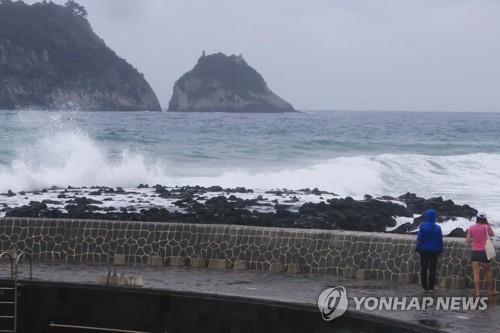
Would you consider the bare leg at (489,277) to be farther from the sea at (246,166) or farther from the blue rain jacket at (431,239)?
the sea at (246,166)

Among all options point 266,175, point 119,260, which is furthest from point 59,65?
point 119,260

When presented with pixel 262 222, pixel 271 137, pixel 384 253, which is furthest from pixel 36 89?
pixel 384 253

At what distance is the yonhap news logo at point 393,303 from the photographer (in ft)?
35.2

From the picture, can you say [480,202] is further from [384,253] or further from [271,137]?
[271,137]

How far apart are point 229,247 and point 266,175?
2649cm

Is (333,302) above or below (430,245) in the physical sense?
below

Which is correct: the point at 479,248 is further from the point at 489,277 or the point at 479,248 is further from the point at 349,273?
the point at 349,273

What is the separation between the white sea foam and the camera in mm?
35656

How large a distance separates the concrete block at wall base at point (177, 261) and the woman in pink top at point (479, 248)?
3967 millimetres

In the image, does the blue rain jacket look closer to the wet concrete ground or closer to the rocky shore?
the wet concrete ground

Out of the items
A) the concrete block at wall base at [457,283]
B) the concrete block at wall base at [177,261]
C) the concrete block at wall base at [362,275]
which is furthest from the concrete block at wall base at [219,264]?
the concrete block at wall base at [457,283]

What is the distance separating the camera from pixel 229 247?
13664 millimetres

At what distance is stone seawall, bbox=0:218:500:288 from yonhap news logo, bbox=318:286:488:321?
0.87m

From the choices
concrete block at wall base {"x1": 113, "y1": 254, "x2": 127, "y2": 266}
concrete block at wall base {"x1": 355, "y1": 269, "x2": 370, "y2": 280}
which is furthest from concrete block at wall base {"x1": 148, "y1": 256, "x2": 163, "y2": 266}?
concrete block at wall base {"x1": 355, "y1": 269, "x2": 370, "y2": 280}
